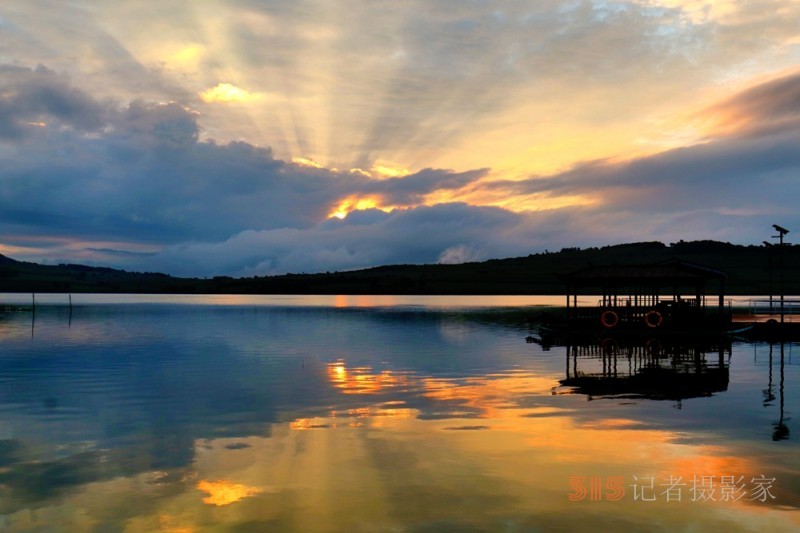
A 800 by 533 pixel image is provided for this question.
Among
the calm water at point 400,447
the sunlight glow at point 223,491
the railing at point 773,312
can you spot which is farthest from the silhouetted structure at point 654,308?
the sunlight glow at point 223,491

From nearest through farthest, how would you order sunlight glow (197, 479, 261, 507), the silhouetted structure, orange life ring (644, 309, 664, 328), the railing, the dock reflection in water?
1. sunlight glow (197, 479, 261, 507)
2. the dock reflection in water
3. the silhouetted structure
4. orange life ring (644, 309, 664, 328)
5. the railing

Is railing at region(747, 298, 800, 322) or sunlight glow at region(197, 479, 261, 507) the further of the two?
railing at region(747, 298, 800, 322)

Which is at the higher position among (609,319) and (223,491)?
(609,319)

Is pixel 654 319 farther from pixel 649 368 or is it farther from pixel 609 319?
pixel 649 368

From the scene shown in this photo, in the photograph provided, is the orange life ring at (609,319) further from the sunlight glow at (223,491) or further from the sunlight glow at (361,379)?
the sunlight glow at (223,491)

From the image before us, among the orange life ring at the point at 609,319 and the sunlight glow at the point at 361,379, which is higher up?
the orange life ring at the point at 609,319

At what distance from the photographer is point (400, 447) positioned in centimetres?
1903

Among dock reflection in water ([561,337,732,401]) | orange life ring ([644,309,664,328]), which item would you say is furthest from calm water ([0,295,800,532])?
orange life ring ([644,309,664,328])

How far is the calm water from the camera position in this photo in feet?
44.4

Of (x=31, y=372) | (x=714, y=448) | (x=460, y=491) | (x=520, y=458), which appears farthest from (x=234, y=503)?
(x=31, y=372)

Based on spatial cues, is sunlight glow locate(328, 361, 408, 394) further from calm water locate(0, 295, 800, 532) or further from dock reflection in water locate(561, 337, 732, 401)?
dock reflection in water locate(561, 337, 732, 401)

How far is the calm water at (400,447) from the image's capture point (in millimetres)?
13523

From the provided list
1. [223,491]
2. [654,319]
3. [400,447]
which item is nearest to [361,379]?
[400,447]

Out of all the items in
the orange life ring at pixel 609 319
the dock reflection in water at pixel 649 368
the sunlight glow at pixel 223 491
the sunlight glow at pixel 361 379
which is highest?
the orange life ring at pixel 609 319
